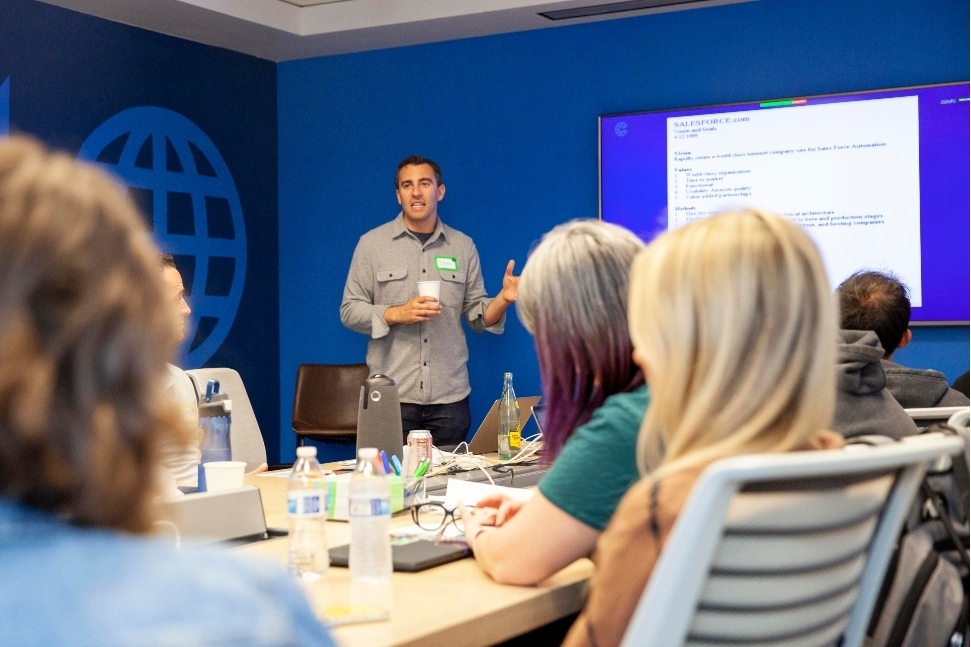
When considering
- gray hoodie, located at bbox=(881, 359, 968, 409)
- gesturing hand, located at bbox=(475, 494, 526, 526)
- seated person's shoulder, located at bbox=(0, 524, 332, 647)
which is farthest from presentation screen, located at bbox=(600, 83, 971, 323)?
seated person's shoulder, located at bbox=(0, 524, 332, 647)

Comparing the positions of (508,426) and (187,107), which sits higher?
(187,107)

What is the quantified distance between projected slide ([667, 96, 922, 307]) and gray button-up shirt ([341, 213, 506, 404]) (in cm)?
108

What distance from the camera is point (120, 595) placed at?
65 centimetres

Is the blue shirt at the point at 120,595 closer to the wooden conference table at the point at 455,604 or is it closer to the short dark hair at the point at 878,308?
the wooden conference table at the point at 455,604

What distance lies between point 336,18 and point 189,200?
4.02 ft

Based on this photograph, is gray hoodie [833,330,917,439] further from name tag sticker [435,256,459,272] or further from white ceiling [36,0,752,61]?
white ceiling [36,0,752,61]

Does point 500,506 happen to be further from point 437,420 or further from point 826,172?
point 826,172

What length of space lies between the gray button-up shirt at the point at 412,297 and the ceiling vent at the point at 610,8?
1.20m

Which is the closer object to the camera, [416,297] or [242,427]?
[242,427]

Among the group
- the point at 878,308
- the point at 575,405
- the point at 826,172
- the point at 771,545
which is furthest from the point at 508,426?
the point at 771,545

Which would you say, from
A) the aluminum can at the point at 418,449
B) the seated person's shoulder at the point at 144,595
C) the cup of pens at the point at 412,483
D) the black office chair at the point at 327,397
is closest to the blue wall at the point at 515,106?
the black office chair at the point at 327,397

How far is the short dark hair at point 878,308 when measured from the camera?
2908 mm

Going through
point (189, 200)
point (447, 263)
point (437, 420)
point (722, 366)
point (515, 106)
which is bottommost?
point (437, 420)

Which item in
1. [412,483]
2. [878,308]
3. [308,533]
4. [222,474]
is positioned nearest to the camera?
[308,533]
